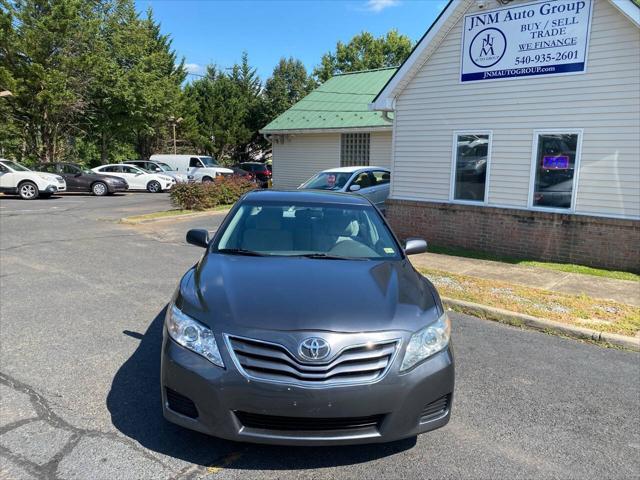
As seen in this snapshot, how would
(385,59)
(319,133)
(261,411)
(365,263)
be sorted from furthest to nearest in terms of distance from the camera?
(385,59)
(319,133)
(365,263)
(261,411)

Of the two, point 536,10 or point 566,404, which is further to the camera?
point 536,10

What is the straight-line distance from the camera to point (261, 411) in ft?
8.22

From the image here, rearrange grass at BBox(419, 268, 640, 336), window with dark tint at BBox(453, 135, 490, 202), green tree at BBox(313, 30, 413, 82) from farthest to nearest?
green tree at BBox(313, 30, 413, 82)
window with dark tint at BBox(453, 135, 490, 202)
grass at BBox(419, 268, 640, 336)

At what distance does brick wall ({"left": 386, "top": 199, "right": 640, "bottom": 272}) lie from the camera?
8211 mm

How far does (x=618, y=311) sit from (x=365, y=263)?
13.4 ft

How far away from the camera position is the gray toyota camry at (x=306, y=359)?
251 cm

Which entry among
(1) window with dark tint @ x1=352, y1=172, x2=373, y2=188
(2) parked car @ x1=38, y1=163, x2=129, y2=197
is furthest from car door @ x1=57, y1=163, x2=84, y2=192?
(1) window with dark tint @ x1=352, y1=172, x2=373, y2=188

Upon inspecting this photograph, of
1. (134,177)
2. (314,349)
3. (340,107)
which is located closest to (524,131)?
(314,349)

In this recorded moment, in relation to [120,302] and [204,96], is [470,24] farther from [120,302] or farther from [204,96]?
[204,96]

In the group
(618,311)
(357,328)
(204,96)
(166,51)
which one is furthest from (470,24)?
(166,51)

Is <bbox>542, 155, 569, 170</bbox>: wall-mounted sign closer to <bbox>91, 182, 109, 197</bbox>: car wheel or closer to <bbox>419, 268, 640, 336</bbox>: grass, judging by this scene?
<bbox>419, 268, 640, 336</bbox>: grass

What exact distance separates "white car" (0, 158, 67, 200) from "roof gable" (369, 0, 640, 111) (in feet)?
49.6

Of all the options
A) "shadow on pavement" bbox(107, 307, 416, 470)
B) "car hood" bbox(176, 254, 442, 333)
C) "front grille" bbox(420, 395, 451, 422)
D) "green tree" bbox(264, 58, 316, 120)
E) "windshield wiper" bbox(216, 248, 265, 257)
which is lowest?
"shadow on pavement" bbox(107, 307, 416, 470)

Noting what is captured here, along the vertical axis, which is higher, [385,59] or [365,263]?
[385,59]
